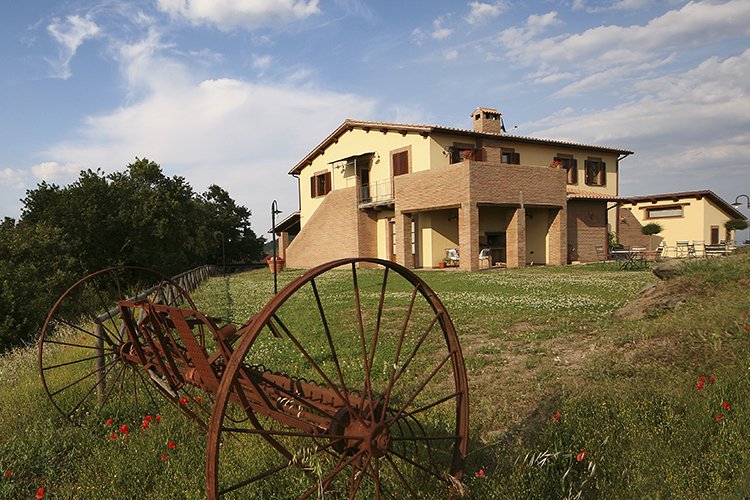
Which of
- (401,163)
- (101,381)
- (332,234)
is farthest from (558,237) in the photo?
(101,381)

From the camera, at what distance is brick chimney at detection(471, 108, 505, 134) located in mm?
27547

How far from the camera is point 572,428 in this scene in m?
3.87

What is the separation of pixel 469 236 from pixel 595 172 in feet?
49.1

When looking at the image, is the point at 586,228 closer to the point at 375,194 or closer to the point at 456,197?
the point at 456,197

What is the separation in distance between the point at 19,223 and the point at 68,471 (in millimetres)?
21705

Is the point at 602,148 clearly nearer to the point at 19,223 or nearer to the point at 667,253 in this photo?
the point at 667,253

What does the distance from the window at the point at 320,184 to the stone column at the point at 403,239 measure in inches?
351

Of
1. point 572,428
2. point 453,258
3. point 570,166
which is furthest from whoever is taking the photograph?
point 570,166

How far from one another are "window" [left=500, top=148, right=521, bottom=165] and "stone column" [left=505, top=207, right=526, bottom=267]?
5.53m

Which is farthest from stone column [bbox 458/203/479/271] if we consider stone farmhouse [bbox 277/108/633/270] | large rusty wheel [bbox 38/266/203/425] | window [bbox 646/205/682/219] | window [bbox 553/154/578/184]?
window [bbox 646/205/682/219]

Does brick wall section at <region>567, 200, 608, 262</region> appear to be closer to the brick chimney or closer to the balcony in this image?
the brick chimney

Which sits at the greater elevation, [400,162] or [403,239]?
[400,162]

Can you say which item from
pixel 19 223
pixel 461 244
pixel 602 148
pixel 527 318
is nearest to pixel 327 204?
pixel 461 244

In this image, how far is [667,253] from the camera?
30312 mm
